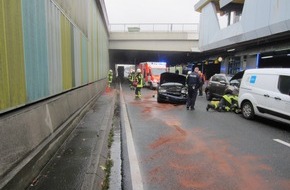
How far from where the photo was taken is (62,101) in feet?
23.2

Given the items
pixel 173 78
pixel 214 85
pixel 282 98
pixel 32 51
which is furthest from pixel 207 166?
pixel 214 85

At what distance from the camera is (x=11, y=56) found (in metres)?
3.88

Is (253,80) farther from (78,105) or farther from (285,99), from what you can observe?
(78,105)

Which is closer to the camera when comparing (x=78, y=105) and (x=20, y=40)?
(x=20, y=40)

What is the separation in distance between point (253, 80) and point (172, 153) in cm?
563

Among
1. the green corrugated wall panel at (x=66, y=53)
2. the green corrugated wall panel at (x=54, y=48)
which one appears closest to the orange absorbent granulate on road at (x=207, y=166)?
the green corrugated wall panel at (x=54, y=48)

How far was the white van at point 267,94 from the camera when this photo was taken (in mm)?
8586

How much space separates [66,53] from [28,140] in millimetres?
4026

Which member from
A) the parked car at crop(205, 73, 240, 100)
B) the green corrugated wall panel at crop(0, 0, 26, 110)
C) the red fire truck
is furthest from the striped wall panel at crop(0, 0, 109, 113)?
the red fire truck

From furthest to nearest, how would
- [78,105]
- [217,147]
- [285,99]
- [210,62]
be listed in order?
[210,62]
[78,105]
[285,99]
[217,147]

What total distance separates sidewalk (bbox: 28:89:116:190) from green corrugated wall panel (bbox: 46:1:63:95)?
4.06 feet

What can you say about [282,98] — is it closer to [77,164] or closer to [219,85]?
[77,164]

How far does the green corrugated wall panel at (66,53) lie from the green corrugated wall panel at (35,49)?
1.80 metres

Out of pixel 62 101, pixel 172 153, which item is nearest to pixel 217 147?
pixel 172 153
